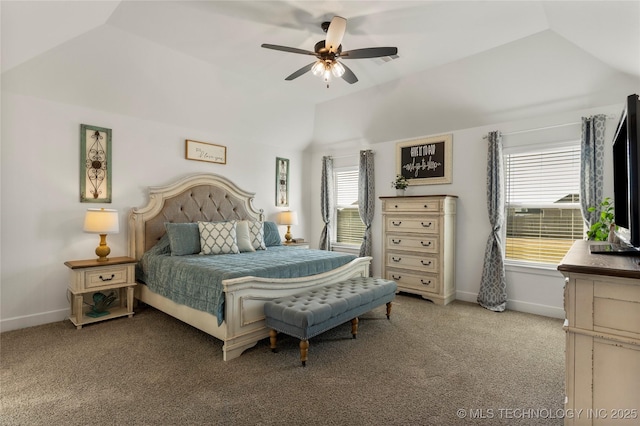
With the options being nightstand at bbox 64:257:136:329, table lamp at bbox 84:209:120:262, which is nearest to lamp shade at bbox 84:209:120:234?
table lamp at bbox 84:209:120:262

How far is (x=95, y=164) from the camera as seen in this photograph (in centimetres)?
378

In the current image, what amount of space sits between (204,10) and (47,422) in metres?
3.24

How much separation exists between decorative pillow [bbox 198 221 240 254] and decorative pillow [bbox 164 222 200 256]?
0.07 meters

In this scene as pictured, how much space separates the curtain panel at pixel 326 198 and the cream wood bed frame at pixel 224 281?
1342mm

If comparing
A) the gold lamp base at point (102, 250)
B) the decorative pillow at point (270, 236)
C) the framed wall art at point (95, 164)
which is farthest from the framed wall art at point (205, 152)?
the gold lamp base at point (102, 250)

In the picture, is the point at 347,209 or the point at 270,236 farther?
the point at 347,209

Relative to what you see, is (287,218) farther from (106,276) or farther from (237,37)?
(237,37)

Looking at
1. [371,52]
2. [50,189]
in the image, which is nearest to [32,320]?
[50,189]

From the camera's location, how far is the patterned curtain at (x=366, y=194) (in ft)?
18.1

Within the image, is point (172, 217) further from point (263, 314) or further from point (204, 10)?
point (204, 10)

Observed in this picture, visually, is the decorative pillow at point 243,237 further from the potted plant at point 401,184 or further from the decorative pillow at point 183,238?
the potted plant at point 401,184

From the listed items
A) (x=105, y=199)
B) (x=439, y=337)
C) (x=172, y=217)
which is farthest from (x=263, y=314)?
(x=105, y=199)

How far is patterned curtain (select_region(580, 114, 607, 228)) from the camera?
11.4 feet

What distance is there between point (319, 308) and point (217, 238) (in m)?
1.93
